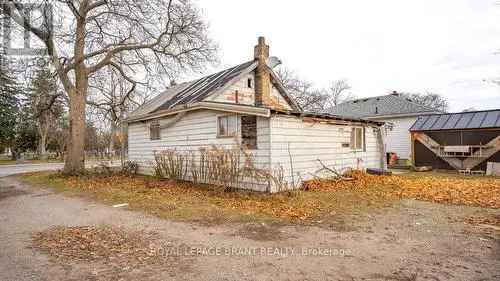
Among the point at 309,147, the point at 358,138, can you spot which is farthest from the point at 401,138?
the point at 309,147

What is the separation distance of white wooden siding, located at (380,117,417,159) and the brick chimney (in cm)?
1170

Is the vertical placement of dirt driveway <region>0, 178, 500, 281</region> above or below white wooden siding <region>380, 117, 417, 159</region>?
below

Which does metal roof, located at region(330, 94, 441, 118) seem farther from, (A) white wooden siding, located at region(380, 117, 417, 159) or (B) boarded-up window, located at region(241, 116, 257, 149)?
(B) boarded-up window, located at region(241, 116, 257, 149)

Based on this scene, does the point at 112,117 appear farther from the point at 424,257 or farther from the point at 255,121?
the point at 424,257

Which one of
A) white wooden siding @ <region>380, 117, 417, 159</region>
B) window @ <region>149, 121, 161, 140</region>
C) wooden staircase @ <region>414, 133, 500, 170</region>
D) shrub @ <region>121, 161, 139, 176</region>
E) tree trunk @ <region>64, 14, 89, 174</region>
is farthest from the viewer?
white wooden siding @ <region>380, 117, 417, 159</region>

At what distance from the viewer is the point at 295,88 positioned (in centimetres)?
3447

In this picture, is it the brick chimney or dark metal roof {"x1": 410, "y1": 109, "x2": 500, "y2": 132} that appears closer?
the brick chimney

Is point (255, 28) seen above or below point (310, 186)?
above

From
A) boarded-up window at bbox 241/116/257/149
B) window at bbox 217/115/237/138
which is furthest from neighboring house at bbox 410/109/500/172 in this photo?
window at bbox 217/115/237/138

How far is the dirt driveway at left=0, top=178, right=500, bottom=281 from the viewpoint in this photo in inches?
146

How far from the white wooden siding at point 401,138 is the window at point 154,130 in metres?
16.5

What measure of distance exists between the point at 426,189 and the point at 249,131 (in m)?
6.36

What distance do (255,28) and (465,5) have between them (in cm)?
919

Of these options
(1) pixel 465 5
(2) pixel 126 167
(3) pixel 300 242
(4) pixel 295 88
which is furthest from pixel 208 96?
(4) pixel 295 88
